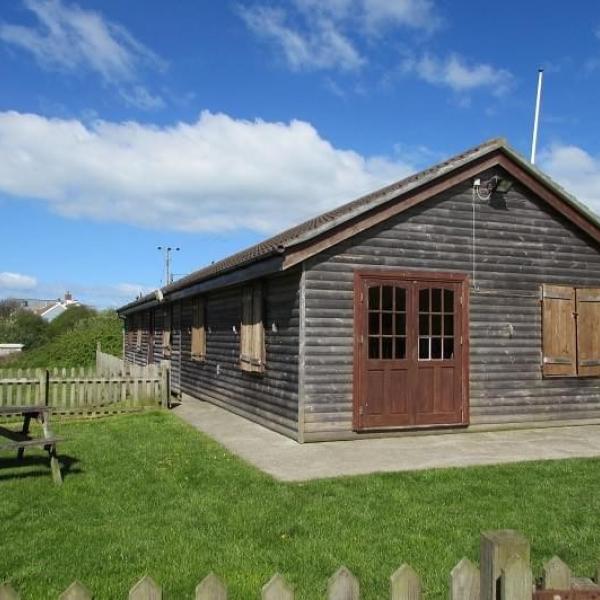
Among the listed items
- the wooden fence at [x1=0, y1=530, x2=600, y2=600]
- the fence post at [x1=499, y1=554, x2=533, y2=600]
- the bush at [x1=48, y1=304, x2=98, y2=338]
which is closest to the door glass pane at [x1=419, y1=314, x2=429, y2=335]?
the wooden fence at [x1=0, y1=530, x2=600, y2=600]

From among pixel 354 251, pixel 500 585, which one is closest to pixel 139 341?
pixel 354 251

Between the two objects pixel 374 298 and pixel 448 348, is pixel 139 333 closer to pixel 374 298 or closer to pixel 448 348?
pixel 374 298

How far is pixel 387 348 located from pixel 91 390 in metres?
6.73

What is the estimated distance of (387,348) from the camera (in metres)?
10.4

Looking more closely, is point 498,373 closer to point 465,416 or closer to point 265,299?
point 465,416

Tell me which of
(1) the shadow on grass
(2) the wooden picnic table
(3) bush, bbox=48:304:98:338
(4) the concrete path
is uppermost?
(3) bush, bbox=48:304:98:338

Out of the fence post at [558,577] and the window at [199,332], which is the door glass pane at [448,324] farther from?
the fence post at [558,577]

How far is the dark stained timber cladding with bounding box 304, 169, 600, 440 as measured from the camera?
10000 millimetres

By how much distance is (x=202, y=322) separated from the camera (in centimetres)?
1583

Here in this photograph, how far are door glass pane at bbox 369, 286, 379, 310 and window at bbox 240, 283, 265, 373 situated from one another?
7.24 feet

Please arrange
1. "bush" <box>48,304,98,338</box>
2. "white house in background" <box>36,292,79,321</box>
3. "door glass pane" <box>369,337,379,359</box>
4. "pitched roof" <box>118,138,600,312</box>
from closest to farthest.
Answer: "pitched roof" <box>118,138,600,312</box>, "door glass pane" <box>369,337,379,359</box>, "bush" <box>48,304,98,338</box>, "white house in background" <box>36,292,79,321</box>

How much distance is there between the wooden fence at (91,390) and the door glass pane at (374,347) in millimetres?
5587

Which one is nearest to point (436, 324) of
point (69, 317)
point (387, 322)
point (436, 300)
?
point (436, 300)

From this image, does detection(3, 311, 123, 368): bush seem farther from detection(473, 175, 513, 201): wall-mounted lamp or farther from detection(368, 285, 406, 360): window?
detection(473, 175, 513, 201): wall-mounted lamp
